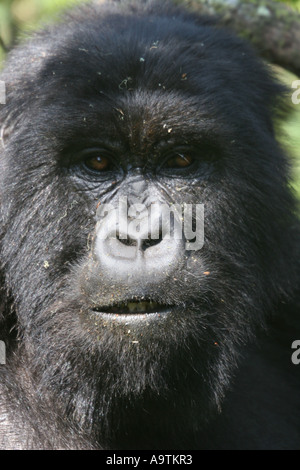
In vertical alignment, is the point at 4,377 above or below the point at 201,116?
below

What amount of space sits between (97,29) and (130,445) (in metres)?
2.75

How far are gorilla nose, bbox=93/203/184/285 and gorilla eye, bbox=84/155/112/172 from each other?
46cm

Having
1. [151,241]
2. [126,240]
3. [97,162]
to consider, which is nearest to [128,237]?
[126,240]

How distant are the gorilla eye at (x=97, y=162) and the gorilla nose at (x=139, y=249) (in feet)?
1.50

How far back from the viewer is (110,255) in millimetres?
3729

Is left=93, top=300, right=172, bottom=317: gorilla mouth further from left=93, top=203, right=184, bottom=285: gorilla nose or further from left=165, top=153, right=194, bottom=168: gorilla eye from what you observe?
left=165, top=153, right=194, bottom=168: gorilla eye

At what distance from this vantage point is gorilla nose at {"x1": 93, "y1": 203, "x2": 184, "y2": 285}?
11.9 feet

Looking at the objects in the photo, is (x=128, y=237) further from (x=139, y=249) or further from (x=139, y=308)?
(x=139, y=308)

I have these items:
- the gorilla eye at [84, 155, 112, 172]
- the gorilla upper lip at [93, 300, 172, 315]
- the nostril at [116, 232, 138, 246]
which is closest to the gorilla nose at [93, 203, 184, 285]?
the nostril at [116, 232, 138, 246]

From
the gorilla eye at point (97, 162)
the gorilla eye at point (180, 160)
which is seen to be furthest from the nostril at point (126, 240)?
the gorilla eye at point (180, 160)

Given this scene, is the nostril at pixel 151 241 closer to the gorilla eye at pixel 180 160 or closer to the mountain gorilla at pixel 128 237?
the mountain gorilla at pixel 128 237

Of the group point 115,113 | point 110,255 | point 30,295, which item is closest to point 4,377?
point 30,295

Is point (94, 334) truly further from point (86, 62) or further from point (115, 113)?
point (86, 62)

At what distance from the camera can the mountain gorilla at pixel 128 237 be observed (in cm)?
382
